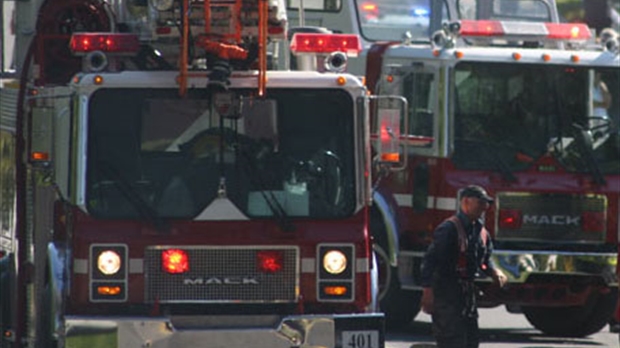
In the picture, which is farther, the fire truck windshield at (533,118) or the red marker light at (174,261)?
the fire truck windshield at (533,118)

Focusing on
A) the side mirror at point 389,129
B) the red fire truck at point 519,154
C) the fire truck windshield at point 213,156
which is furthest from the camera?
the red fire truck at point 519,154

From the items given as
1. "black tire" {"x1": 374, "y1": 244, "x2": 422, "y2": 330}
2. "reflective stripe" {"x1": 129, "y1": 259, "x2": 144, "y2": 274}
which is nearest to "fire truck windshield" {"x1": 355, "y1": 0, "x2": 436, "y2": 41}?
"black tire" {"x1": 374, "y1": 244, "x2": 422, "y2": 330}

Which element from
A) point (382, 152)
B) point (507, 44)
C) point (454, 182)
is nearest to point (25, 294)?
point (382, 152)

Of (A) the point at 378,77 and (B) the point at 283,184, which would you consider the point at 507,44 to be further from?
(B) the point at 283,184

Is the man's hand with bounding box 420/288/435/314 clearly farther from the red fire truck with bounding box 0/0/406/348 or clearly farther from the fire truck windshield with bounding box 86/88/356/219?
the fire truck windshield with bounding box 86/88/356/219

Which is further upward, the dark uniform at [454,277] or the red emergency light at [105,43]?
the red emergency light at [105,43]

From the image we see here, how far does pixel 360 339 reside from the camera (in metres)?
12.5

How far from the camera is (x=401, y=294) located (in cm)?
1933

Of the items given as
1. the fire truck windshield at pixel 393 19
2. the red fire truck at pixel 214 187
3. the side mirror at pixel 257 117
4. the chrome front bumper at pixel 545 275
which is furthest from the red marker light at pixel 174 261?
the fire truck windshield at pixel 393 19

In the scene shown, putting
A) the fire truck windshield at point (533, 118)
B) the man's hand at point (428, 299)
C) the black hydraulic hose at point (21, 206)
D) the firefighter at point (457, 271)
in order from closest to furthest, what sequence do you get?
the black hydraulic hose at point (21, 206)
the firefighter at point (457, 271)
the man's hand at point (428, 299)
the fire truck windshield at point (533, 118)

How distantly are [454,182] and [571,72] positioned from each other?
151cm

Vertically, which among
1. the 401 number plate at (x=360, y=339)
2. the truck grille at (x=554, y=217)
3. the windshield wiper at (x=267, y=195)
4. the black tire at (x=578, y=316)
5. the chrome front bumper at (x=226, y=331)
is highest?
the windshield wiper at (x=267, y=195)

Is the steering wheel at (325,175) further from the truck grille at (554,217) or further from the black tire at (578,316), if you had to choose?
the black tire at (578,316)

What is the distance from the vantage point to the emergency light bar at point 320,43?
1299cm
